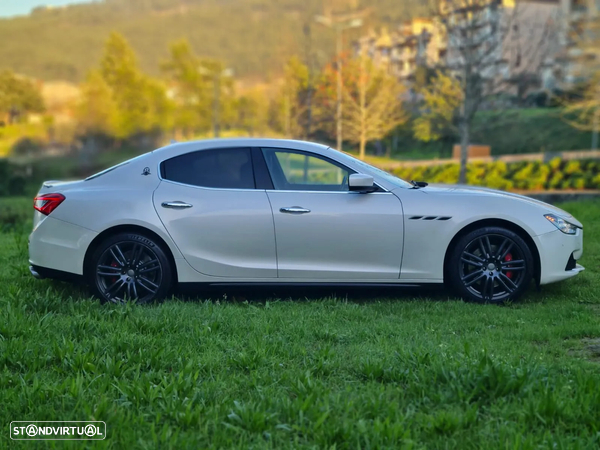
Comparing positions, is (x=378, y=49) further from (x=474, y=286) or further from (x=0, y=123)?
(x=474, y=286)

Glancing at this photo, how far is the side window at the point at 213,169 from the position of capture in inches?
214

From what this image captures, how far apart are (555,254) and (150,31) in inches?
5805

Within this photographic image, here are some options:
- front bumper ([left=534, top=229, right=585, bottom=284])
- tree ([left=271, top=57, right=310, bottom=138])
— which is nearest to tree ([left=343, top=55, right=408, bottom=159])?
tree ([left=271, top=57, right=310, bottom=138])

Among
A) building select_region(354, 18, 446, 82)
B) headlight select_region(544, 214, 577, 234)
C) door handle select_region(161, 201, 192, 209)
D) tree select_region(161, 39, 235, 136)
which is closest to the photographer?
door handle select_region(161, 201, 192, 209)

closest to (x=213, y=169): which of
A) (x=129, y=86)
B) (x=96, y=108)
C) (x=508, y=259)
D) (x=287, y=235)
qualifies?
(x=287, y=235)

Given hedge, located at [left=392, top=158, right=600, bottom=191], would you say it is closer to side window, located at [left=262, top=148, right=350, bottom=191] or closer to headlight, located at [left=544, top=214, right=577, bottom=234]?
headlight, located at [left=544, top=214, right=577, bottom=234]

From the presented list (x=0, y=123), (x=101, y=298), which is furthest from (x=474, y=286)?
(x=0, y=123)

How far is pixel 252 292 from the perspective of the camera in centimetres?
601

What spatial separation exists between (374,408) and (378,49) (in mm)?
56696

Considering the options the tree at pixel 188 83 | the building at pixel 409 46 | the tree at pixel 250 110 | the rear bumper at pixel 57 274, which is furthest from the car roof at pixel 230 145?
the tree at pixel 188 83

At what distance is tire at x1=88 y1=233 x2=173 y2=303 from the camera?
531cm

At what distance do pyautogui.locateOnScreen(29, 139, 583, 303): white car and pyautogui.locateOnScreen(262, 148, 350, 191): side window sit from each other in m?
0.02

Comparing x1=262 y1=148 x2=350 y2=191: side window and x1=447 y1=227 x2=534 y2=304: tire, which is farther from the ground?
x1=262 y1=148 x2=350 y2=191: side window

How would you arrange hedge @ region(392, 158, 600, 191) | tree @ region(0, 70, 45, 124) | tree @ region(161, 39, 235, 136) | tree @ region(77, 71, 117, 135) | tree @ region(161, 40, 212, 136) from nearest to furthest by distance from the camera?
hedge @ region(392, 158, 600, 191) → tree @ region(77, 71, 117, 135) → tree @ region(0, 70, 45, 124) → tree @ region(161, 39, 235, 136) → tree @ region(161, 40, 212, 136)
